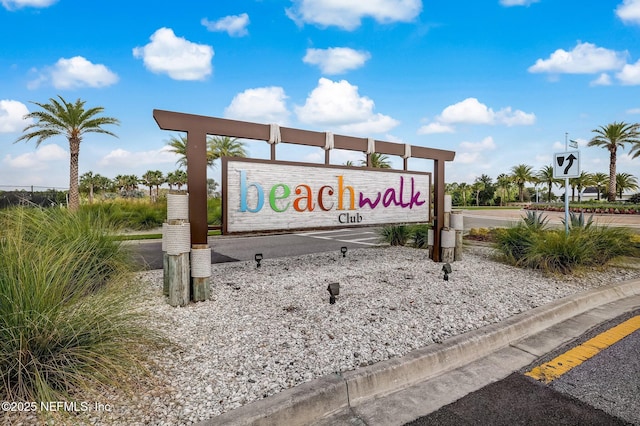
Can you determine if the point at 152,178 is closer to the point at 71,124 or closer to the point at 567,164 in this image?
the point at 71,124

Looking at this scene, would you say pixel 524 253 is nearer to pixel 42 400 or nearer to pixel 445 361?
pixel 445 361

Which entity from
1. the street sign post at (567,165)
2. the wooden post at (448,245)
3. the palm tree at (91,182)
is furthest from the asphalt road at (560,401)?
the palm tree at (91,182)

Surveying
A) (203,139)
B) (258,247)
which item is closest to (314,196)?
(203,139)

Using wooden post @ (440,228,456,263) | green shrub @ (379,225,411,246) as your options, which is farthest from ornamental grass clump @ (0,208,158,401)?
green shrub @ (379,225,411,246)

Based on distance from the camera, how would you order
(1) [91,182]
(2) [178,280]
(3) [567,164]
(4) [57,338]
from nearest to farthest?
(4) [57,338]
(2) [178,280]
(3) [567,164]
(1) [91,182]

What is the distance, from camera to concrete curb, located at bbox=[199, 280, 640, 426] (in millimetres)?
2264

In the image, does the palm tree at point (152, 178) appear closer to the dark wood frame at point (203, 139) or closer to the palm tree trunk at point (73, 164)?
the palm tree trunk at point (73, 164)

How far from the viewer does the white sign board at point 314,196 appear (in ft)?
16.6

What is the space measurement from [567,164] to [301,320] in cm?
741

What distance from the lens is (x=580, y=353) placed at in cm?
343

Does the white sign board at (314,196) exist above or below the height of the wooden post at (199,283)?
above

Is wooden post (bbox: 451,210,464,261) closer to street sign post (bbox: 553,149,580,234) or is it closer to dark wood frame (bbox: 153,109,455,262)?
street sign post (bbox: 553,149,580,234)

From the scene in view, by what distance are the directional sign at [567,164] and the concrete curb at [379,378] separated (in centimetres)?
488

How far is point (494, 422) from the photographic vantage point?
2354 mm
